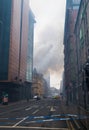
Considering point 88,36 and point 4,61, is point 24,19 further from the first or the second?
point 88,36

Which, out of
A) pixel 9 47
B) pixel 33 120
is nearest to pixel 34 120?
pixel 33 120

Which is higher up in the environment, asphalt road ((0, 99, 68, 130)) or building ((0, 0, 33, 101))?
building ((0, 0, 33, 101))

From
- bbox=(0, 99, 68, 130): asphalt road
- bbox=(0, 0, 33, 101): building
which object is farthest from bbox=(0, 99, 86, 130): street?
bbox=(0, 0, 33, 101): building

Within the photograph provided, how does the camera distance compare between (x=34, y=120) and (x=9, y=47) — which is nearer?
(x=34, y=120)

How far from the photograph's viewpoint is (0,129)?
52.6 ft

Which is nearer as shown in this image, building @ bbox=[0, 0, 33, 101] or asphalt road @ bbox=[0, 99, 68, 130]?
asphalt road @ bbox=[0, 99, 68, 130]

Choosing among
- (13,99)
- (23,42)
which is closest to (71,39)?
(13,99)

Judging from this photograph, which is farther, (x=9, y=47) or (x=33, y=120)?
(x=9, y=47)

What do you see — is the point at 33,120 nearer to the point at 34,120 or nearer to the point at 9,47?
the point at 34,120

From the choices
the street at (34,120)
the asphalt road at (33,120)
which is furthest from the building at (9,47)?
the street at (34,120)

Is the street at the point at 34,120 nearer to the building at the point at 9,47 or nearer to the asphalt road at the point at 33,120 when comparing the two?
the asphalt road at the point at 33,120

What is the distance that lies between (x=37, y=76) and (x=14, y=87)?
10781 cm

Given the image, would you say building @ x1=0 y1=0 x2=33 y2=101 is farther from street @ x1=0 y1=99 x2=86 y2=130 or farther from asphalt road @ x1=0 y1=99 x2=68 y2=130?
street @ x1=0 y1=99 x2=86 y2=130

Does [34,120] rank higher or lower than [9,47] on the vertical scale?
lower
